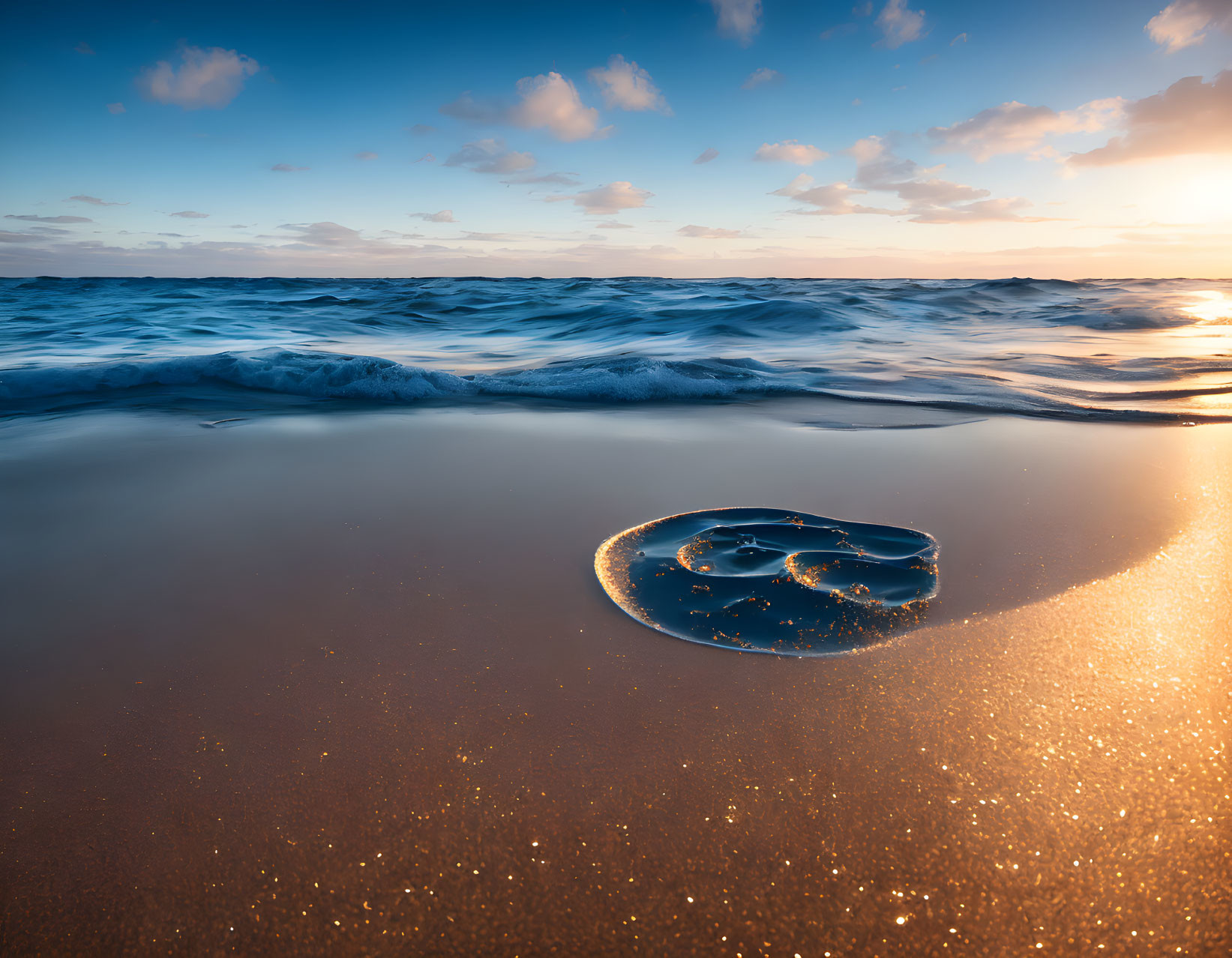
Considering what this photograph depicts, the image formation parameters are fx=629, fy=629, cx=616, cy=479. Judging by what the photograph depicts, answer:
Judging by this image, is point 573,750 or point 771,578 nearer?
point 573,750

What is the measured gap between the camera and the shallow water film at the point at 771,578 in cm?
144

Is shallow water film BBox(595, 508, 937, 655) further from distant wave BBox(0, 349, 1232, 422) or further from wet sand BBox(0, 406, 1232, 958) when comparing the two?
distant wave BBox(0, 349, 1232, 422)

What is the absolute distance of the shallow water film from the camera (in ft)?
4.71

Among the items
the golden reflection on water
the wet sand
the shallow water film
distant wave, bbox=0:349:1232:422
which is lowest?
the wet sand

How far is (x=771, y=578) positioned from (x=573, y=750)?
2.46ft

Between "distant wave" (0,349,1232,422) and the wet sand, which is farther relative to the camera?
"distant wave" (0,349,1232,422)

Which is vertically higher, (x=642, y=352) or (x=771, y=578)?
(x=642, y=352)

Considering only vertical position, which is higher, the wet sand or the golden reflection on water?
the golden reflection on water

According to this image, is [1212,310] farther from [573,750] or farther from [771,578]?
[573,750]

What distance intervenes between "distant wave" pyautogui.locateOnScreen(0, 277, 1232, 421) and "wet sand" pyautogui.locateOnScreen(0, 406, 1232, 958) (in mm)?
2481

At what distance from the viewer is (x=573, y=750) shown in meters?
1.10

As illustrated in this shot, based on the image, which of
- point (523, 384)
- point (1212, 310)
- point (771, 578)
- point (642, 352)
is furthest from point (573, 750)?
point (1212, 310)

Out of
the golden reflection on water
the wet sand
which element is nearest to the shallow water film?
the wet sand

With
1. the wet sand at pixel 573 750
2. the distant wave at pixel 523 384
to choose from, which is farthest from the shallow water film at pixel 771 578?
the distant wave at pixel 523 384
